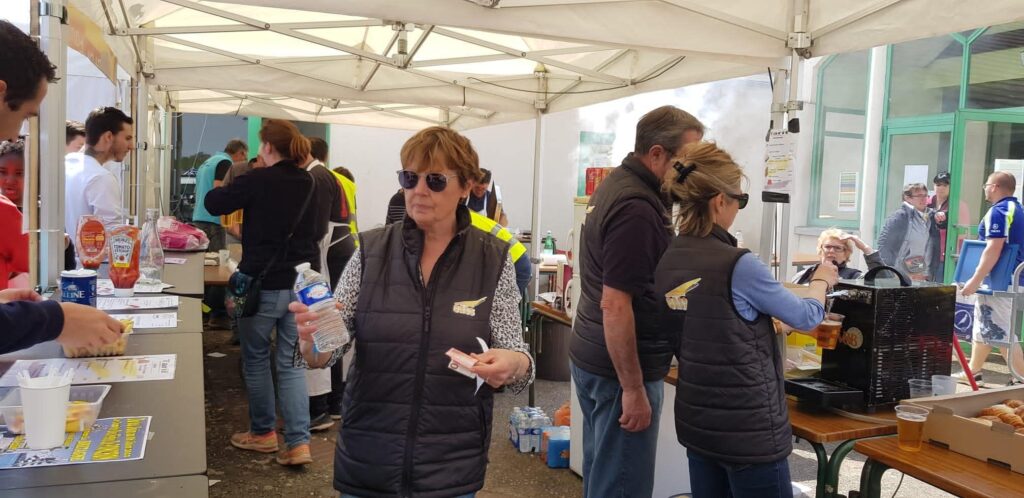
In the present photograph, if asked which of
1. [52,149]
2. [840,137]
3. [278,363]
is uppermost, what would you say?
[840,137]

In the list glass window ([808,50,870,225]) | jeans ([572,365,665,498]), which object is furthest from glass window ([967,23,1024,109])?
jeans ([572,365,665,498])

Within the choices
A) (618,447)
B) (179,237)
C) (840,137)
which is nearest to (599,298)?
(618,447)

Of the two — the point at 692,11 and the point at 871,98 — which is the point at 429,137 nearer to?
the point at 692,11

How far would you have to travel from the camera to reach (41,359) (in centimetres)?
203

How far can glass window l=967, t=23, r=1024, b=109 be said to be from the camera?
8.64m

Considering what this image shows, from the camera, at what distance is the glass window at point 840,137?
10.6 metres

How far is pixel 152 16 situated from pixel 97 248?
283 cm

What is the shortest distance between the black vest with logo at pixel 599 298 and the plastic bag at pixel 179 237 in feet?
12.0

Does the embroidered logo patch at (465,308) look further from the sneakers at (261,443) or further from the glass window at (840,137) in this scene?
the glass window at (840,137)

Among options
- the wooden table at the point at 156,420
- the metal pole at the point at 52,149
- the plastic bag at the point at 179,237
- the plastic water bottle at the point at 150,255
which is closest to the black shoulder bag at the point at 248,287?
the plastic water bottle at the point at 150,255

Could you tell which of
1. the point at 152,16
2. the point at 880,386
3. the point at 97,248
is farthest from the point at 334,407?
the point at 880,386

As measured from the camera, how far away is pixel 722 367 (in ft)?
7.19

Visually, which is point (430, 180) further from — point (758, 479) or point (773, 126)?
point (773, 126)

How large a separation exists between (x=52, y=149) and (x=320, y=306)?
5.91ft
